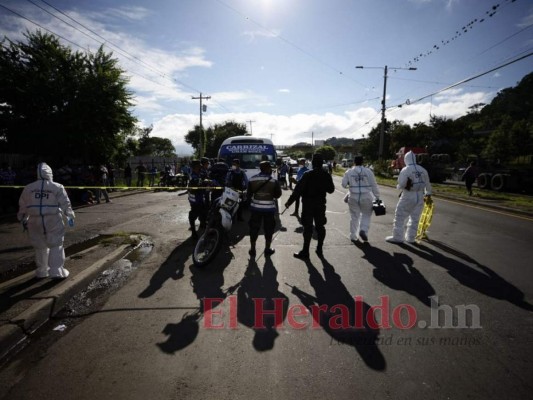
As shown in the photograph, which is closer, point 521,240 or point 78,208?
point 521,240

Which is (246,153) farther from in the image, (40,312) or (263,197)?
(40,312)

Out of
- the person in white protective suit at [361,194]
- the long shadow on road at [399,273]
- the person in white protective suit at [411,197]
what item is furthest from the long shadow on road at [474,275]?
the person in white protective suit at [361,194]

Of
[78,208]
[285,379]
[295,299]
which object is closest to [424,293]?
[295,299]

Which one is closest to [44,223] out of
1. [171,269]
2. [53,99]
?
[171,269]

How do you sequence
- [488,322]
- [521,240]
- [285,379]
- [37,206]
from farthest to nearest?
[521,240] < [37,206] < [488,322] < [285,379]

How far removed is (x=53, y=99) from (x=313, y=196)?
16447 mm

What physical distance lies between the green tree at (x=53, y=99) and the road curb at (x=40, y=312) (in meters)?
14.3

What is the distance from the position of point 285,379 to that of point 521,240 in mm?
7526

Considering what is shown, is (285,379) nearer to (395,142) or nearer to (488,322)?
(488,322)

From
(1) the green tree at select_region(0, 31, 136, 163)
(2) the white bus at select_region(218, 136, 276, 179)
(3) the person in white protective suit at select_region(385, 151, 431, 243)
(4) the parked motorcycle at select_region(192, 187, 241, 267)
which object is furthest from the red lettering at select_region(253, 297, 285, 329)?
(1) the green tree at select_region(0, 31, 136, 163)

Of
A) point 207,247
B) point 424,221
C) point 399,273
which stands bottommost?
point 399,273

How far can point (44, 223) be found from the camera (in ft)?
14.6

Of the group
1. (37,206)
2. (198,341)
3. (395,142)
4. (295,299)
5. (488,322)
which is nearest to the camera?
(198,341)

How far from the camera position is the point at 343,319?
11.6 feet
